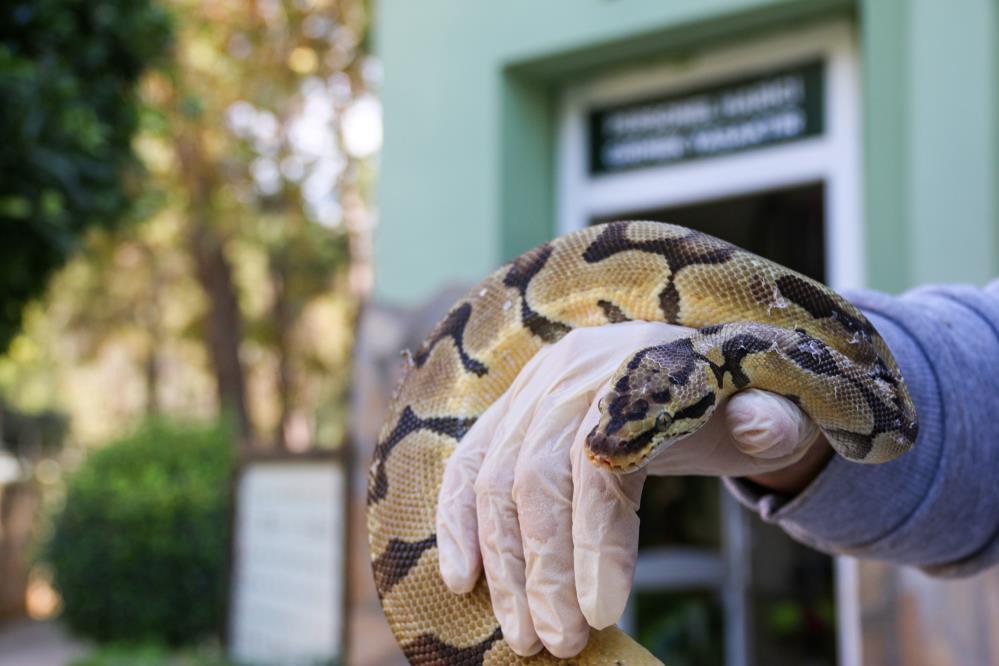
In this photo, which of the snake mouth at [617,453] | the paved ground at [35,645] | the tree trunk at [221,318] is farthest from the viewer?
the tree trunk at [221,318]

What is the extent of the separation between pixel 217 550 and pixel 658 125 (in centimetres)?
552

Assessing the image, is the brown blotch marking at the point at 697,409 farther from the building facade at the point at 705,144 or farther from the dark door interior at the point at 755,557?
the dark door interior at the point at 755,557

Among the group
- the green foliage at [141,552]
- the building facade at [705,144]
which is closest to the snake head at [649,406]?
the building facade at [705,144]

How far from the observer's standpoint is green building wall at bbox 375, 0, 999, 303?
4.31m

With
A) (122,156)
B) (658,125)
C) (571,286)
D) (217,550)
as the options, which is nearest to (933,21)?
(658,125)

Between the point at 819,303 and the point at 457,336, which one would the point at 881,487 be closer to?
the point at 819,303

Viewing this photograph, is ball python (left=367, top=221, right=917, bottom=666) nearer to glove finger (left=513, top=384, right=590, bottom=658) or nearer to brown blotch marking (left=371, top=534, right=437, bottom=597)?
brown blotch marking (left=371, top=534, right=437, bottom=597)

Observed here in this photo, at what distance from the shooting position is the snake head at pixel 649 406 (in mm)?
1551

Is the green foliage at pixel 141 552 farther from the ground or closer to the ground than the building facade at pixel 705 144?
closer to the ground

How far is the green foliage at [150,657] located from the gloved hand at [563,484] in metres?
5.99

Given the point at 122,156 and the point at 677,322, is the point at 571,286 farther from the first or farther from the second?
the point at 122,156

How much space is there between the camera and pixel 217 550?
8.52 metres

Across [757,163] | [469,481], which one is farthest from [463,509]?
[757,163]

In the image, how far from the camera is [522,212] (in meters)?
5.82
